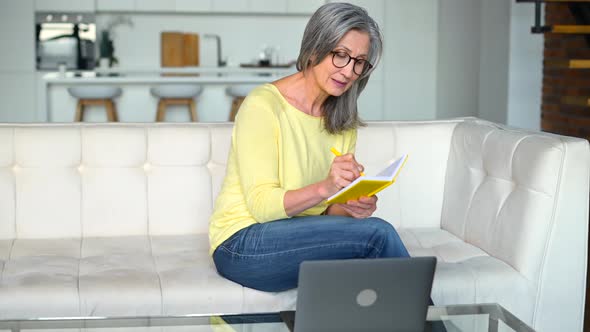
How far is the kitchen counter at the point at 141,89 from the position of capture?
7641 millimetres

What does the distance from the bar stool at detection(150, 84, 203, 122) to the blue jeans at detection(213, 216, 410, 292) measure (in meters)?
5.35

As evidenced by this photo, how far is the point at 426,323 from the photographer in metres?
1.97

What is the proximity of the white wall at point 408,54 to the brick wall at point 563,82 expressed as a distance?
2.82m

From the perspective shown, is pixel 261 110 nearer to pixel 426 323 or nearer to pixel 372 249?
pixel 372 249

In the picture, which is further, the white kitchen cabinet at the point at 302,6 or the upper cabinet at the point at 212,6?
the white kitchen cabinet at the point at 302,6

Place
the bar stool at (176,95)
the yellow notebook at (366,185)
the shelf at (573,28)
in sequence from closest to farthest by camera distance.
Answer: the yellow notebook at (366,185) < the shelf at (573,28) < the bar stool at (176,95)

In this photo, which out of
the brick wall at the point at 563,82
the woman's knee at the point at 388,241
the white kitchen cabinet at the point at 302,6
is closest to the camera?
the woman's knee at the point at 388,241

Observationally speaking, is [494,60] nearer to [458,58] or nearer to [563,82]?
[563,82]

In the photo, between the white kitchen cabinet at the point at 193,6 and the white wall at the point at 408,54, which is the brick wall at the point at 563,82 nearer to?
the white wall at the point at 408,54

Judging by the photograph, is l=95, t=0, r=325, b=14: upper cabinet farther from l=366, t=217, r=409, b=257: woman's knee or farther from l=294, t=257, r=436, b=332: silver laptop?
l=294, t=257, r=436, b=332: silver laptop

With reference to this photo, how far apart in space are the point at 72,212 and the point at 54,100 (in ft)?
15.5

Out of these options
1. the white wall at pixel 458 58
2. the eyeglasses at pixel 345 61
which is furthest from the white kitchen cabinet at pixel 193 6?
the eyeglasses at pixel 345 61

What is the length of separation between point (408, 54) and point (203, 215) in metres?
6.33

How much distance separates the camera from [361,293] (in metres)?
1.87
